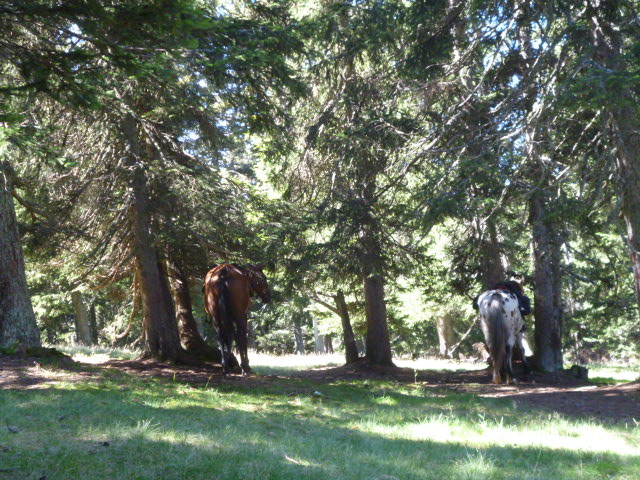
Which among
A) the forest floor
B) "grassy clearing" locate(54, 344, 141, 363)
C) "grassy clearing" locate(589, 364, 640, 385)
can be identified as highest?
"grassy clearing" locate(54, 344, 141, 363)

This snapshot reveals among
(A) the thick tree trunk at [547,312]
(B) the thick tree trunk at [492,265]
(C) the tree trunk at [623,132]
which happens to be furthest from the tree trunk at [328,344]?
(C) the tree trunk at [623,132]

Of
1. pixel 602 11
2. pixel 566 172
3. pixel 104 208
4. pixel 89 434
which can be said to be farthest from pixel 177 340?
pixel 602 11

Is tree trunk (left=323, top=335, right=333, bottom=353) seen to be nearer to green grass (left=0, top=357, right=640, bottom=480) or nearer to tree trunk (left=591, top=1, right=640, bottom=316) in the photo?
tree trunk (left=591, top=1, right=640, bottom=316)

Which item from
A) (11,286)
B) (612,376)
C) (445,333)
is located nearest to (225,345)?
(11,286)

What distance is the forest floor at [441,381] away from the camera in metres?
10.1

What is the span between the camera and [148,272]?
13.5 meters

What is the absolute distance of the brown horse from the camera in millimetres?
13461

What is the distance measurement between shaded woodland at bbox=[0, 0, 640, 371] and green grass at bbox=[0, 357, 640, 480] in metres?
3.20

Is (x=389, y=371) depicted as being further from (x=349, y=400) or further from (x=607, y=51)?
(x=607, y=51)

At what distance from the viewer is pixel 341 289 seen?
17109 mm

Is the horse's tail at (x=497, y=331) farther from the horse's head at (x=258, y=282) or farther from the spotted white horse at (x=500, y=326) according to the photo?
the horse's head at (x=258, y=282)

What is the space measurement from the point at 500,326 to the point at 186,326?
7714mm

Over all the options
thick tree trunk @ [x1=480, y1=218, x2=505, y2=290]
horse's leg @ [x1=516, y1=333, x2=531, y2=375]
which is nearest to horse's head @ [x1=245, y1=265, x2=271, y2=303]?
thick tree trunk @ [x1=480, y1=218, x2=505, y2=290]

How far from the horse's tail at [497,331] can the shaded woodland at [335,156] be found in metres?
1.63
